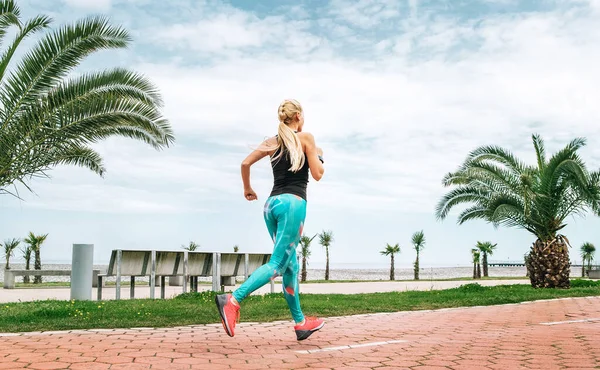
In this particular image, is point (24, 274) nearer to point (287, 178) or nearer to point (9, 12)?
point (9, 12)

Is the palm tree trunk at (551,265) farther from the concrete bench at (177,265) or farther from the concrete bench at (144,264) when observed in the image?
the concrete bench at (144,264)

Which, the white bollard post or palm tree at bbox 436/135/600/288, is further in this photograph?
palm tree at bbox 436/135/600/288

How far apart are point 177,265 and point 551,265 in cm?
1161

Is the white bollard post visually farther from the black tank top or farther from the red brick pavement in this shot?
the black tank top

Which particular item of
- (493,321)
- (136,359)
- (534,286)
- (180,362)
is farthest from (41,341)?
(534,286)

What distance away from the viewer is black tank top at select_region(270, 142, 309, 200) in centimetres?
522

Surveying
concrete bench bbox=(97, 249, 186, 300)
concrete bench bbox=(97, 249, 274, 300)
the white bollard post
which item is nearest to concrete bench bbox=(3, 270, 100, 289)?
the white bollard post

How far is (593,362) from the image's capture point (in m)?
4.91

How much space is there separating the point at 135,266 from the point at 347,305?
4.63 metres

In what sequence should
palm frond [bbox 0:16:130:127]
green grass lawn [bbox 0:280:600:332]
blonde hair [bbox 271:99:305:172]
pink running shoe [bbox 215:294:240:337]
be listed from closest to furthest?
pink running shoe [bbox 215:294:240:337] < blonde hair [bbox 271:99:305:172] < green grass lawn [bbox 0:280:600:332] < palm frond [bbox 0:16:130:127]

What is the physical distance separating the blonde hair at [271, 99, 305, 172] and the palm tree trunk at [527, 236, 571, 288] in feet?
50.3

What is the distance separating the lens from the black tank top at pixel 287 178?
522 centimetres

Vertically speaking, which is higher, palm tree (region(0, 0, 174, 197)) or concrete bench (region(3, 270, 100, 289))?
palm tree (region(0, 0, 174, 197))

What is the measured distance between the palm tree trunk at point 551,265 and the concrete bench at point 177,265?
927 centimetres
